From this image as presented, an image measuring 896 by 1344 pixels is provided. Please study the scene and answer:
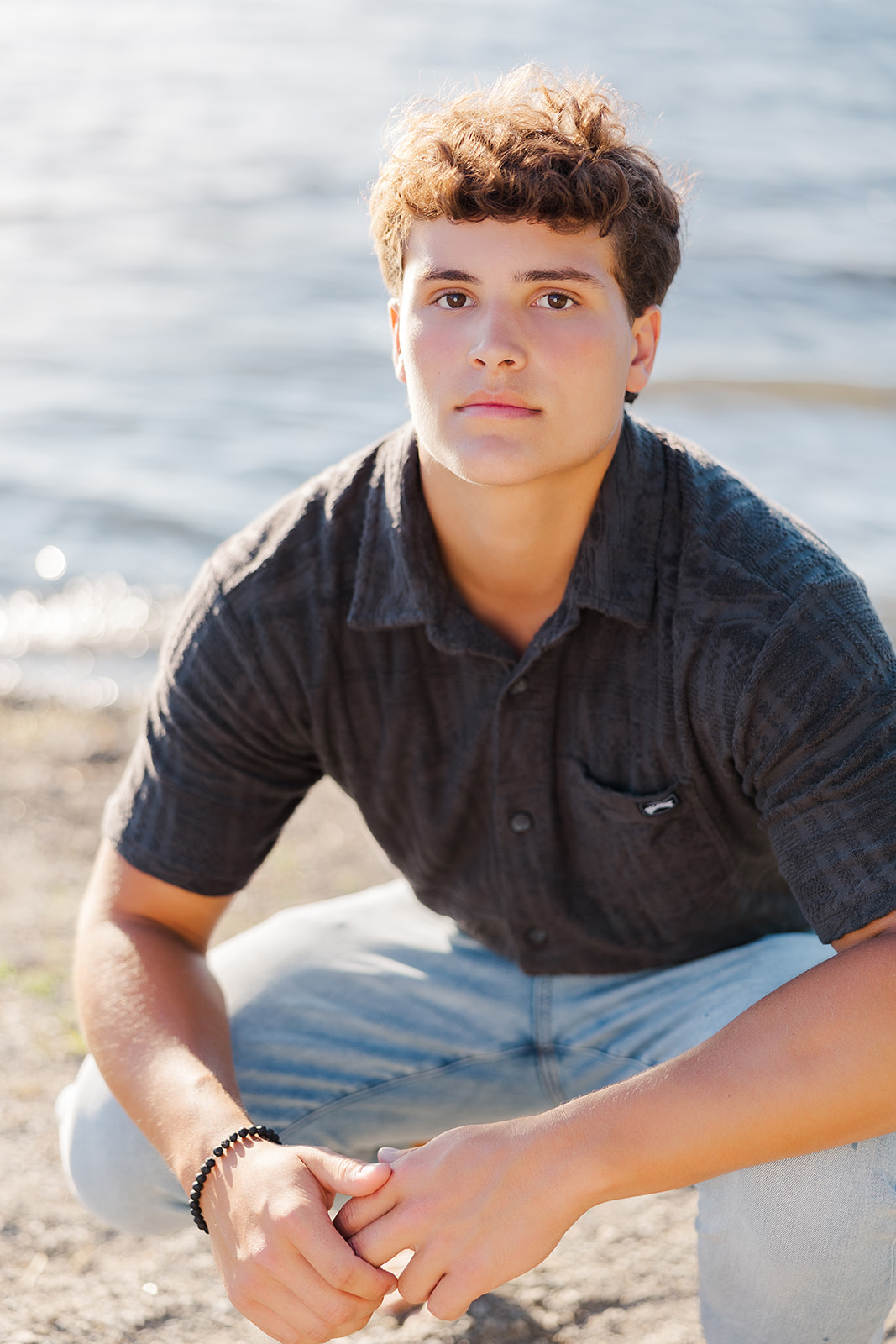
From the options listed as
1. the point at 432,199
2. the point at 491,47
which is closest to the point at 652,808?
the point at 432,199

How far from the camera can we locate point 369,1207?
72.2 inches

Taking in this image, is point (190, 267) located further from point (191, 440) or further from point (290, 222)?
point (191, 440)

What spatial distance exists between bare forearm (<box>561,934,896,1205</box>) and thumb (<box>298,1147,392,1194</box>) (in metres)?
0.24

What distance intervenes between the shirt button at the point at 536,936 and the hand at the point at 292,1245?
1.76 ft

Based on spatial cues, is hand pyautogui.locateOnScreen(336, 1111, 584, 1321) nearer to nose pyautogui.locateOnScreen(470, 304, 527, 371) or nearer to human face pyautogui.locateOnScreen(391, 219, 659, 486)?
human face pyautogui.locateOnScreen(391, 219, 659, 486)

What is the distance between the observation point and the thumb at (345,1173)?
182 centimetres

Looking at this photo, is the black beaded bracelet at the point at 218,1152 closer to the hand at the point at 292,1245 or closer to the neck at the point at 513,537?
the hand at the point at 292,1245

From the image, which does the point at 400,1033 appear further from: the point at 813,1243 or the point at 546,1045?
the point at 813,1243

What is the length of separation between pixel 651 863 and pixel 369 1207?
0.69m

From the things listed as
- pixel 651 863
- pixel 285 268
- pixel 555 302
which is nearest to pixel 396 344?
pixel 555 302

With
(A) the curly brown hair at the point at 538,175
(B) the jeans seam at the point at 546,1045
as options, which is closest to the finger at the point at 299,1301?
(B) the jeans seam at the point at 546,1045

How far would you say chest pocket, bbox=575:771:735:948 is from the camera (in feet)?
7.05

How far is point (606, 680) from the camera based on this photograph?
2.14 meters

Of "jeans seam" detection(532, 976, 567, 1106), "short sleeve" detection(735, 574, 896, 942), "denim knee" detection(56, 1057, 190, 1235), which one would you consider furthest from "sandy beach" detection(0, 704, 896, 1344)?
"short sleeve" detection(735, 574, 896, 942)
